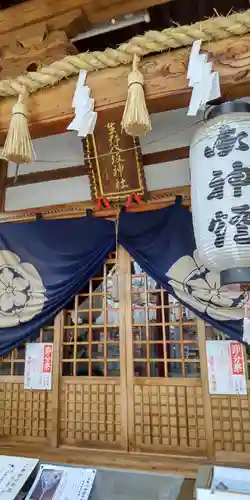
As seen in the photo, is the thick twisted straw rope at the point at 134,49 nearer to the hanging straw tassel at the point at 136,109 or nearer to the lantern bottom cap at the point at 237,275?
the hanging straw tassel at the point at 136,109

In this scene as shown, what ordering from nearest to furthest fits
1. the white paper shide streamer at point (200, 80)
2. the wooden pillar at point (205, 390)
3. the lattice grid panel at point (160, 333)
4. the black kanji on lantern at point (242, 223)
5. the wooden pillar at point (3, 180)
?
the black kanji on lantern at point (242, 223) → the white paper shide streamer at point (200, 80) → the wooden pillar at point (205, 390) → the lattice grid panel at point (160, 333) → the wooden pillar at point (3, 180)

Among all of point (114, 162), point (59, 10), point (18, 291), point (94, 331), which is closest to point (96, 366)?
point (94, 331)

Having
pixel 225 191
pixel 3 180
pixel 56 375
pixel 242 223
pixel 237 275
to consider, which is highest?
pixel 3 180

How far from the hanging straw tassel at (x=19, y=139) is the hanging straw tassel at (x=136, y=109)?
2.45ft

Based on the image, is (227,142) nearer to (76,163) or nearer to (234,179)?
(234,179)

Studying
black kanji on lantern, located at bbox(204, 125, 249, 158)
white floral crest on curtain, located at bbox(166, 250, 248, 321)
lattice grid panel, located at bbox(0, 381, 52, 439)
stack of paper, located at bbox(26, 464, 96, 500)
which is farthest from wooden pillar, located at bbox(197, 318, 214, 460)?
black kanji on lantern, located at bbox(204, 125, 249, 158)

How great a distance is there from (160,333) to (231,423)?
1018 mm

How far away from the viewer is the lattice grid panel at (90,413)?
3.47 meters

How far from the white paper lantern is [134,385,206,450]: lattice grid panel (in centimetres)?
159

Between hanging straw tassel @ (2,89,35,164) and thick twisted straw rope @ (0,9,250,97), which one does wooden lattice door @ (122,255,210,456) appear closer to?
hanging straw tassel @ (2,89,35,164)

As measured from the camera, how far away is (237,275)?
2146mm

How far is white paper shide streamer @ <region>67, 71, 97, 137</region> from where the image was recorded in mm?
2576

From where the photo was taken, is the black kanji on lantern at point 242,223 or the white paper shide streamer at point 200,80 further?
the white paper shide streamer at point 200,80

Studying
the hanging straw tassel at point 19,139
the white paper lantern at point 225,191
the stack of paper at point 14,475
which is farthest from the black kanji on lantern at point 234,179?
the stack of paper at point 14,475
